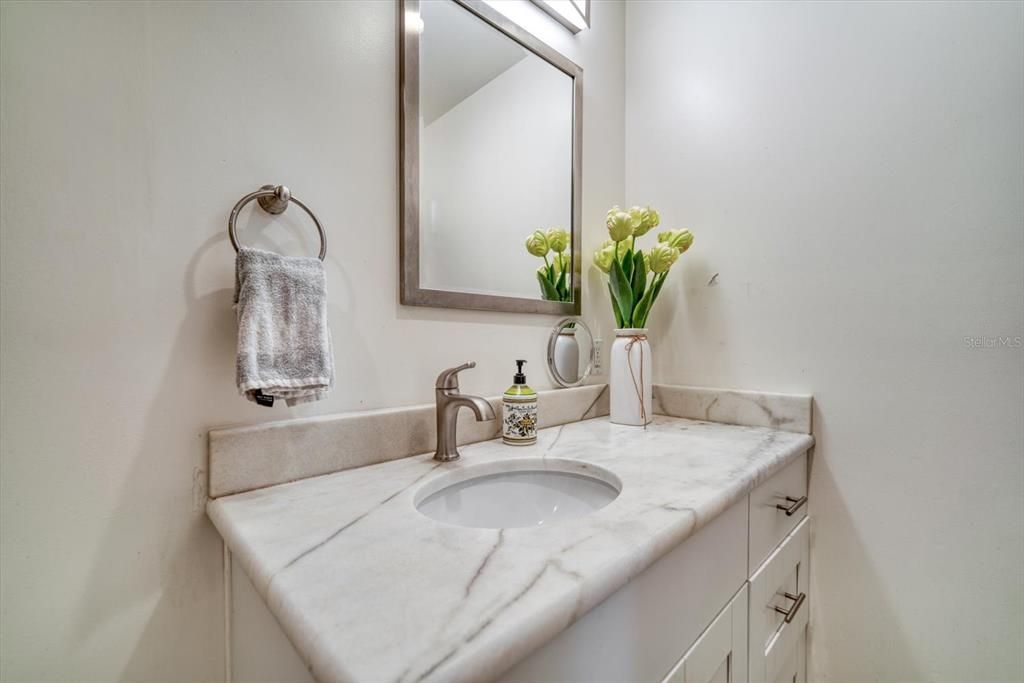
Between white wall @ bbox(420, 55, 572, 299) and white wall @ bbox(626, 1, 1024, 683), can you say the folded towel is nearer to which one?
white wall @ bbox(420, 55, 572, 299)

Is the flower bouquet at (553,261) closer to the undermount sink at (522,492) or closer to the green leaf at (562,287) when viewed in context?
the green leaf at (562,287)

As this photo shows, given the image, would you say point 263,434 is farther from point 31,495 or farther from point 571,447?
point 571,447

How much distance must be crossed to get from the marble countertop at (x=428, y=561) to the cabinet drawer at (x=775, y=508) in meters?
0.07

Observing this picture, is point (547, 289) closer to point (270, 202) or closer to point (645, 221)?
point (645, 221)

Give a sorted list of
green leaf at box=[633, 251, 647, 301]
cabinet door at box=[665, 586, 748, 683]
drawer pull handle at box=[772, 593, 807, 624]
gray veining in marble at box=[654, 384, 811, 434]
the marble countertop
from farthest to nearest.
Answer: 1. green leaf at box=[633, 251, 647, 301]
2. gray veining in marble at box=[654, 384, 811, 434]
3. drawer pull handle at box=[772, 593, 807, 624]
4. cabinet door at box=[665, 586, 748, 683]
5. the marble countertop


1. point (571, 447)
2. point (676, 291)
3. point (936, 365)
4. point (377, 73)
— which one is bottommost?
point (571, 447)

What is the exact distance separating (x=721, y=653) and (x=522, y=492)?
38cm

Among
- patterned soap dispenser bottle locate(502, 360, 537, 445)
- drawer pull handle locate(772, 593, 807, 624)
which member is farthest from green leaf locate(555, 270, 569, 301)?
drawer pull handle locate(772, 593, 807, 624)

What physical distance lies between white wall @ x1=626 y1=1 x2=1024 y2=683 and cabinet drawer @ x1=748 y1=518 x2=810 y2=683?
7cm

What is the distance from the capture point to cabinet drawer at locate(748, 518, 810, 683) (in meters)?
0.78

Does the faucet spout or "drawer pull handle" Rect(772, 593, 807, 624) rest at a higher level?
the faucet spout

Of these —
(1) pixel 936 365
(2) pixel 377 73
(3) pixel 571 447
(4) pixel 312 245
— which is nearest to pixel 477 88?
(2) pixel 377 73

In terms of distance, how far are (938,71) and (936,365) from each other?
599 mm

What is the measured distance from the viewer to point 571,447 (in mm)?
919
